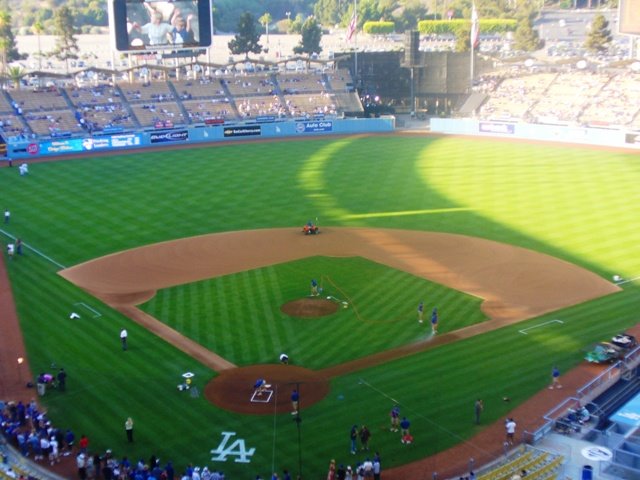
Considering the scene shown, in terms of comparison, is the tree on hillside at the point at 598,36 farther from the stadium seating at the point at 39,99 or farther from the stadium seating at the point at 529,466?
the stadium seating at the point at 529,466

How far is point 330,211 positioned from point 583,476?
38028 millimetres

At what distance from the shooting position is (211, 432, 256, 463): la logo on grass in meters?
25.2

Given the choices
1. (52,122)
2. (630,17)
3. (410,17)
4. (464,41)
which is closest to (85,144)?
(52,122)

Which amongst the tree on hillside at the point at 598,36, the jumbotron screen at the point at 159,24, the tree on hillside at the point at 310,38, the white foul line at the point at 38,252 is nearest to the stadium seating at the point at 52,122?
the jumbotron screen at the point at 159,24

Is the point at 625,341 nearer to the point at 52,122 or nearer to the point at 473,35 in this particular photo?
the point at 473,35

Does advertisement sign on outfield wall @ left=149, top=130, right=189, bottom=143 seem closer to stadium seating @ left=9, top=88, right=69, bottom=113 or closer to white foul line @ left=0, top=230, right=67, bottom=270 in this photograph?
stadium seating @ left=9, top=88, right=69, bottom=113

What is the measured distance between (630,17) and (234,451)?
78513 mm

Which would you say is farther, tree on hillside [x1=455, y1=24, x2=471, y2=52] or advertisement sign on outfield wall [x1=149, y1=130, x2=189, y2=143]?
tree on hillside [x1=455, y1=24, x2=471, y2=52]

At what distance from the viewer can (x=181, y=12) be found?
94.2 meters

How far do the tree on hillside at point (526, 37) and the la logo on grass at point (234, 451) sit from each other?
12005 centimetres

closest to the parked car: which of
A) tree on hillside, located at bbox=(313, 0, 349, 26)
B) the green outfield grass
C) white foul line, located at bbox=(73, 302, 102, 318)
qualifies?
the green outfield grass

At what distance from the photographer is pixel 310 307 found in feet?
126

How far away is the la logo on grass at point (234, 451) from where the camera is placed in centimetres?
2525

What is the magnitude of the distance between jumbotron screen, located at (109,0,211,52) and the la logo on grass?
7397 centimetres
